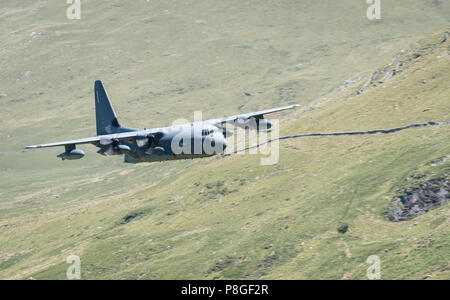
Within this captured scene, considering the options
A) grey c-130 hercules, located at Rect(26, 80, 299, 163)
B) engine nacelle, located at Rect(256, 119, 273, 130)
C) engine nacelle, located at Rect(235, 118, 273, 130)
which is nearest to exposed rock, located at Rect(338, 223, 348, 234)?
engine nacelle, located at Rect(256, 119, 273, 130)

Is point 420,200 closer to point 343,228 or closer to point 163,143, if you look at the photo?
point 343,228

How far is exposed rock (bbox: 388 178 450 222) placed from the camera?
128750 mm

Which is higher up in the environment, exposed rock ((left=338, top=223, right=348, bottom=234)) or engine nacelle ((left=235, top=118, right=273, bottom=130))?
engine nacelle ((left=235, top=118, right=273, bottom=130))

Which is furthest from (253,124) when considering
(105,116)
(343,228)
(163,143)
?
(343,228)

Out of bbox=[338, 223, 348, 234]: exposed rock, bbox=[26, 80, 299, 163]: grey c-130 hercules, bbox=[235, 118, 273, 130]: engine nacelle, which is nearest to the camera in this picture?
bbox=[26, 80, 299, 163]: grey c-130 hercules

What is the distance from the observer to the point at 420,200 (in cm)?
13100

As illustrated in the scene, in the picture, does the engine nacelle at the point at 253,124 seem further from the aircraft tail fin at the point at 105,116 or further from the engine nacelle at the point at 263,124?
the aircraft tail fin at the point at 105,116

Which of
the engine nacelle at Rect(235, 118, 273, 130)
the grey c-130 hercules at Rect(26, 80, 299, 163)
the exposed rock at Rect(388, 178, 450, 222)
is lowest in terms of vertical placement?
the exposed rock at Rect(388, 178, 450, 222)

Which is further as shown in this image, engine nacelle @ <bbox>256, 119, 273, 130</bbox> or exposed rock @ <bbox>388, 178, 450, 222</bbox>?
exposed rock @ <bbox>388, 178, 450, 222</bbox>

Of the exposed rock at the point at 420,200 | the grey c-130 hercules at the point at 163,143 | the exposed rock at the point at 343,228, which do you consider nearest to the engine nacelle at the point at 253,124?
the grey c-130 hercules at the point at 163,143

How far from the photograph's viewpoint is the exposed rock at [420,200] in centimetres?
12875

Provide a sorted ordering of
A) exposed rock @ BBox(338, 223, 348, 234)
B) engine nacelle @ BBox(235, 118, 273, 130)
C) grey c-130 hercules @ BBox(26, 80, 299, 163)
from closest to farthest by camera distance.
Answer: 1. grey c-130 hercules @ BBox(26, 80, 299, 163)
2. engine nacelle @ BBox(235, 118, 273, 130)
3. exposed rock @ BBox(338, 223, 348, 234)

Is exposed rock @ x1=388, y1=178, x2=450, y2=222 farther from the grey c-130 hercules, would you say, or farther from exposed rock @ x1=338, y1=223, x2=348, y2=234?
the grey c-130 hercules
